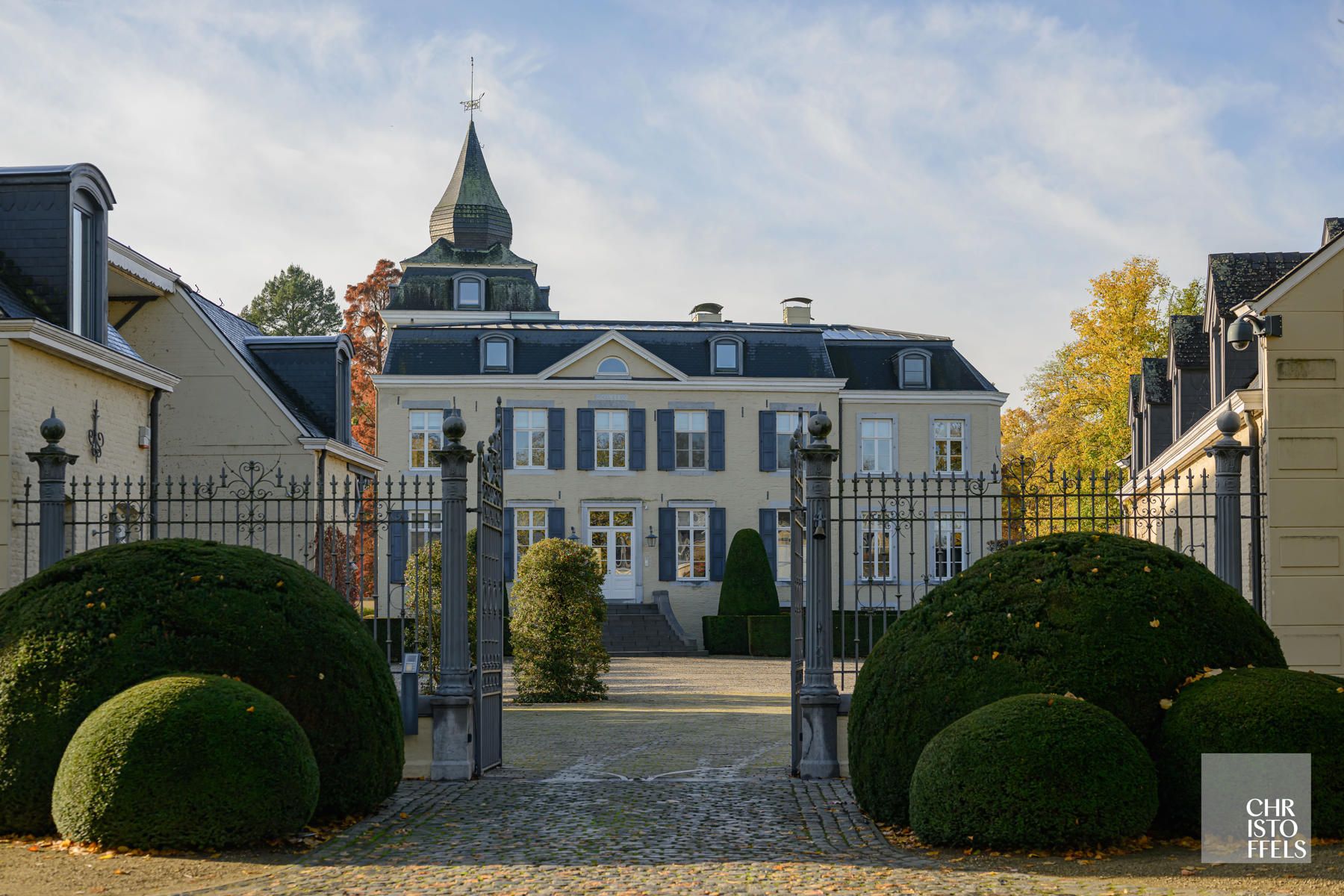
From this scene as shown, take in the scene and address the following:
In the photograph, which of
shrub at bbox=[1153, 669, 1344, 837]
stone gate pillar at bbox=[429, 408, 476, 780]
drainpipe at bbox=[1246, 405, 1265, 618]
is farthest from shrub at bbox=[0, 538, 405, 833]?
drainpipe at bbox=[1246, 405, 1265, 618]

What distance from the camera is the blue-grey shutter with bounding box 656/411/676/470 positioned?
35969 mm

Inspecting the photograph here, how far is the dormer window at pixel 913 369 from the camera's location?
122 ft

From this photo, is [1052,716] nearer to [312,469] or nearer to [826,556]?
[826,556]

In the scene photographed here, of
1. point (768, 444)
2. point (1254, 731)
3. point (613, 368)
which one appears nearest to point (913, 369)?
point (768, 444)

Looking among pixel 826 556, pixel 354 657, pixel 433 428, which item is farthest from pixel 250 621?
pixel 433 428

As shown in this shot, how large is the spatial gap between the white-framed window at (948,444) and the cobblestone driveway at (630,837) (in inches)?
977

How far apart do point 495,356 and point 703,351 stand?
547 cm

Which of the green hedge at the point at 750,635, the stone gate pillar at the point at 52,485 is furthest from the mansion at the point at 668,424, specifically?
the stone gate pillar at the point at 52,485

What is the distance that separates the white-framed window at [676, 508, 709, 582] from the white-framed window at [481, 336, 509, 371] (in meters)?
5.95

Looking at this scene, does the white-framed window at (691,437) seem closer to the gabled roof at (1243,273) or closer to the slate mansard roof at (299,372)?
the slate mansard roof at (299,372)

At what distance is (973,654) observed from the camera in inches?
303

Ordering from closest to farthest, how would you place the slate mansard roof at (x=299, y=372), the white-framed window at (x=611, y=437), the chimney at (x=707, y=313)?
1. the slate mansard roof at (x=299, y=372)
2. the white-framed window at (x=611, y=437)
3. the chimney at (x=707, y=313)

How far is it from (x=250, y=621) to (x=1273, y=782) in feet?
18.4

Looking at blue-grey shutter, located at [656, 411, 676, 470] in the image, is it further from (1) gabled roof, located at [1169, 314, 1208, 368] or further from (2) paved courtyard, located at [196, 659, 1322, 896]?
(2) paved courtyard, located at [196, 659, 1322, 896]
